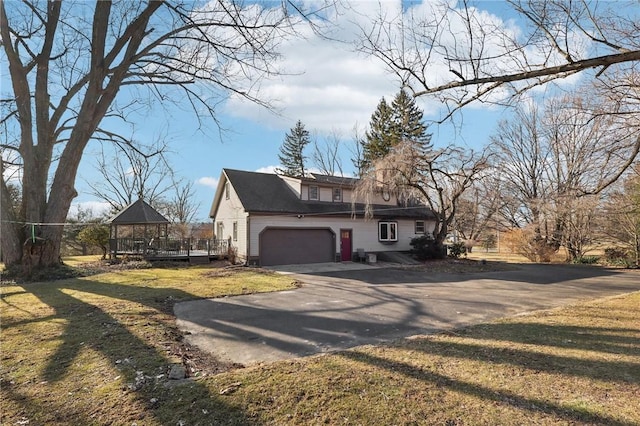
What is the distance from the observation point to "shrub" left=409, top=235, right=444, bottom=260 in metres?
21.7

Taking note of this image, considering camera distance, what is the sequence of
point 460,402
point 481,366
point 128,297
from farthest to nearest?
point 128,297, point 481,366, point 460,402

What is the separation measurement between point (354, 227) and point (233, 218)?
7501 millimetres

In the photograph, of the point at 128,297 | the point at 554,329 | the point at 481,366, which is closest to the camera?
the point at 481,366

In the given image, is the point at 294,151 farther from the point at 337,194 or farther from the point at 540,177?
the point at 540,177

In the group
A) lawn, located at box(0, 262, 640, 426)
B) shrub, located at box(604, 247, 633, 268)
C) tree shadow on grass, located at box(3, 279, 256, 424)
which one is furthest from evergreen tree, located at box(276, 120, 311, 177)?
lawn, located at box(0, 262, 640, 426)

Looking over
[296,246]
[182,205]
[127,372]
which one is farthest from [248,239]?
[182,205]

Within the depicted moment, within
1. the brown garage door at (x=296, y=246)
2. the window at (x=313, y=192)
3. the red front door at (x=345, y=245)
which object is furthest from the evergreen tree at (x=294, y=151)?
the brown garage door at (x=296, y=246)

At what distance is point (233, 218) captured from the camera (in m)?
20.8

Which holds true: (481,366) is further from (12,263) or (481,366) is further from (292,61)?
(12,263)

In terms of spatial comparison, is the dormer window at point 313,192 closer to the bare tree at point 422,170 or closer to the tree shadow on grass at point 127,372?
the bare tree at point 422,170

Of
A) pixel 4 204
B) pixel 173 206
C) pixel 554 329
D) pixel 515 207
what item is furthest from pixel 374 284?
pixel 173 206

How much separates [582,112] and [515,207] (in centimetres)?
2234

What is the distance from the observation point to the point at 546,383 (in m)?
3.81

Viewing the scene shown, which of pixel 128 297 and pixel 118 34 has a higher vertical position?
pixel 118 34
